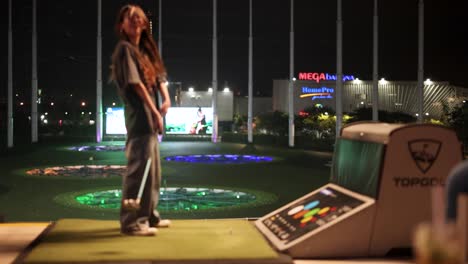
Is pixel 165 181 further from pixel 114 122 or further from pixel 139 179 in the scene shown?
pixel 114 122

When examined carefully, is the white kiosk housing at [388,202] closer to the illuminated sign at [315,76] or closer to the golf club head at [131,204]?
the golf club head at [131,204]

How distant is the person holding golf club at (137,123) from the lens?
5430mm

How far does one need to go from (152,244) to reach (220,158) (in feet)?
63.0

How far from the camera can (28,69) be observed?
40406mm

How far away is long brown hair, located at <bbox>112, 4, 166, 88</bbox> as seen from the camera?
5.62 metres

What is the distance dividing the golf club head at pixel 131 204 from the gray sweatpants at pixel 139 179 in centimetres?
11

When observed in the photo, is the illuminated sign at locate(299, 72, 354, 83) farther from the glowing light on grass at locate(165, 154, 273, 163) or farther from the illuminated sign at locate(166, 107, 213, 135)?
the glowing light on grass at locate(165, 154, 273, 163)

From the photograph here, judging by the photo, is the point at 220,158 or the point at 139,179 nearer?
the point at 139,179

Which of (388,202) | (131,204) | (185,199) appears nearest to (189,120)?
(185,199)

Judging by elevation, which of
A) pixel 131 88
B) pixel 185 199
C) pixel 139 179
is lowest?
pixel 185 199

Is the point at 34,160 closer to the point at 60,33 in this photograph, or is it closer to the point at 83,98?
the point at 60,33

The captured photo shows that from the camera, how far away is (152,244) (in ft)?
17.1

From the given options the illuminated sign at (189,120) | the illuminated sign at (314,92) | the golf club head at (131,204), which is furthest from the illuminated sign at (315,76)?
the golf club head at (131,204)

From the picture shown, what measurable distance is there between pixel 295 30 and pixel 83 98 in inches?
1002
